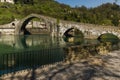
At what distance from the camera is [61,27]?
87125 mm

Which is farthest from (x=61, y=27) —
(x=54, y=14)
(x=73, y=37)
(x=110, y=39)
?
(x=54, y=14)

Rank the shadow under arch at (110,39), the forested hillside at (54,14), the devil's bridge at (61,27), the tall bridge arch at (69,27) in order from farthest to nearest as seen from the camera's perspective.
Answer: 1. the forested hillside at (54,14)
2. the devil's bridge at (61,27)
3. the tall bridge arch at (69,27)
4. the shadow under arch at (110,39)

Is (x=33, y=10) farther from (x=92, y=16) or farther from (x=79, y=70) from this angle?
(x=79, y=70)

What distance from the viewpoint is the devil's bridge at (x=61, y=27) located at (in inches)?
3044

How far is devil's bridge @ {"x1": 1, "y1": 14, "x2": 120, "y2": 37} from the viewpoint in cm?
7731

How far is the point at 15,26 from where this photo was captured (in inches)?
3907

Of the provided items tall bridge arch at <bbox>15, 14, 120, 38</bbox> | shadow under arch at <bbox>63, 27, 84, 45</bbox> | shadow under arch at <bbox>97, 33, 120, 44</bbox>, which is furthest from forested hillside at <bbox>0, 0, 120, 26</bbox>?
shadow under arch at <bbox>97, 33, 120, 44</bbox>

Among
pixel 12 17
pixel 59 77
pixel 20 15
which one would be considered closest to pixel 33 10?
pixel 20 15

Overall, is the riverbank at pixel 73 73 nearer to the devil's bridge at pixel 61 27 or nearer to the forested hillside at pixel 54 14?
the devil's bridge at pixel 61 27

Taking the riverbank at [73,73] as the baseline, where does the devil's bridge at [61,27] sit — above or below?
above

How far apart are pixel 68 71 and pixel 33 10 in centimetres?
10678

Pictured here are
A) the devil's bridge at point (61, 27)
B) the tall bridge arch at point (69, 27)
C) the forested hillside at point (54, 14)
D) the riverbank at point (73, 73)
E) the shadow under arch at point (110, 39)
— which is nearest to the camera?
the riverbank at point (73, 73)

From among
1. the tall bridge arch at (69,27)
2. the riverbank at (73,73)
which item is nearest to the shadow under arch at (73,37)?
the tall bridge arch at (69,27)

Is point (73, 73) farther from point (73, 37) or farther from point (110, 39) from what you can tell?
point (73, 37)
